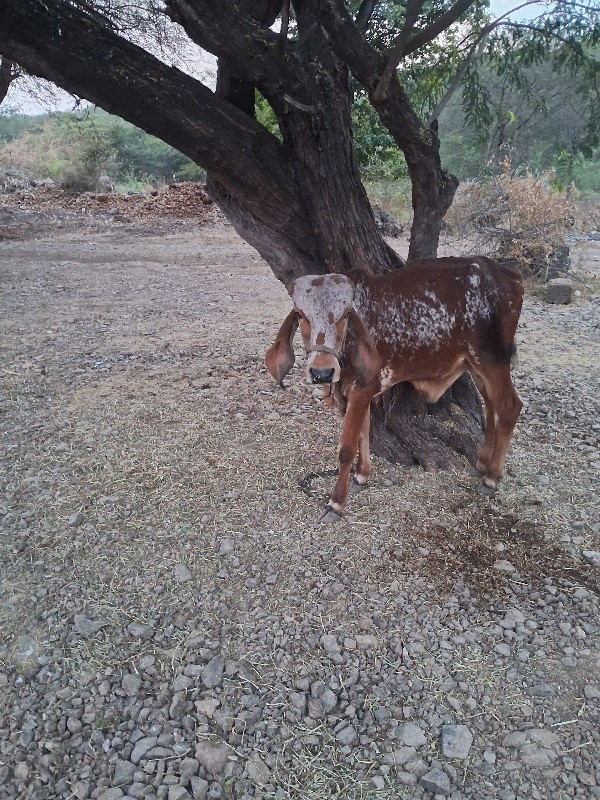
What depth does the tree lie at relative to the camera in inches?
136

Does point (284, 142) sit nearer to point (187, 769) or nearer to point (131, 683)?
point (131, 683)

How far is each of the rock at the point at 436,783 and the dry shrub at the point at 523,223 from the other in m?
9.53

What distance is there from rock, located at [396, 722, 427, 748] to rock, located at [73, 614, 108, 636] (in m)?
1.66

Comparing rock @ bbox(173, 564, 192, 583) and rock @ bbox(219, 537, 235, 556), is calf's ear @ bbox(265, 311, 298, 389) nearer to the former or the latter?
rock @ bbox(219, 537, 235, 556)

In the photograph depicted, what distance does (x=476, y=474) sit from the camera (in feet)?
14.9

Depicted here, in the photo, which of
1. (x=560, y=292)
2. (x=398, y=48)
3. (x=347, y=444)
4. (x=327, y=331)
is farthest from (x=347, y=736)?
(x=560, y=292)

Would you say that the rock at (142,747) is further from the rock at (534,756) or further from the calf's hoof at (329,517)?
the calf's hoof at (329,517)

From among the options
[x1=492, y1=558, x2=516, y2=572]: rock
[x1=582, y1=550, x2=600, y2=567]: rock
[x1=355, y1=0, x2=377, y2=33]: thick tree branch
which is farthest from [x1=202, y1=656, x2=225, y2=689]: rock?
[x1=355, y1=0, x2=377, y2=33]: thick tree branch

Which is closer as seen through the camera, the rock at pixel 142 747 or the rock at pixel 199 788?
the rock at pixel 199 788

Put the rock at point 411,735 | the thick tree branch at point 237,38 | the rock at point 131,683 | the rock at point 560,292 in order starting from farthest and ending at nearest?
1. the rock at point 560,292
2. the thick tree branch at point 237,38
3. the rock at point 131,683
4. the rock at point 411,735

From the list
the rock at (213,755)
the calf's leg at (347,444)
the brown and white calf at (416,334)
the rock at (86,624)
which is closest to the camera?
the rock at (213,755)

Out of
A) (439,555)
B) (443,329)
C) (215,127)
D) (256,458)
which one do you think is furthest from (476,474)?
(215,127)

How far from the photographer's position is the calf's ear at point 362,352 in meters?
3.50

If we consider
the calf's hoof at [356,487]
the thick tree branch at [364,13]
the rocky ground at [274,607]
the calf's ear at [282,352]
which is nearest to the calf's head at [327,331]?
the calf's ear at [282,352]
